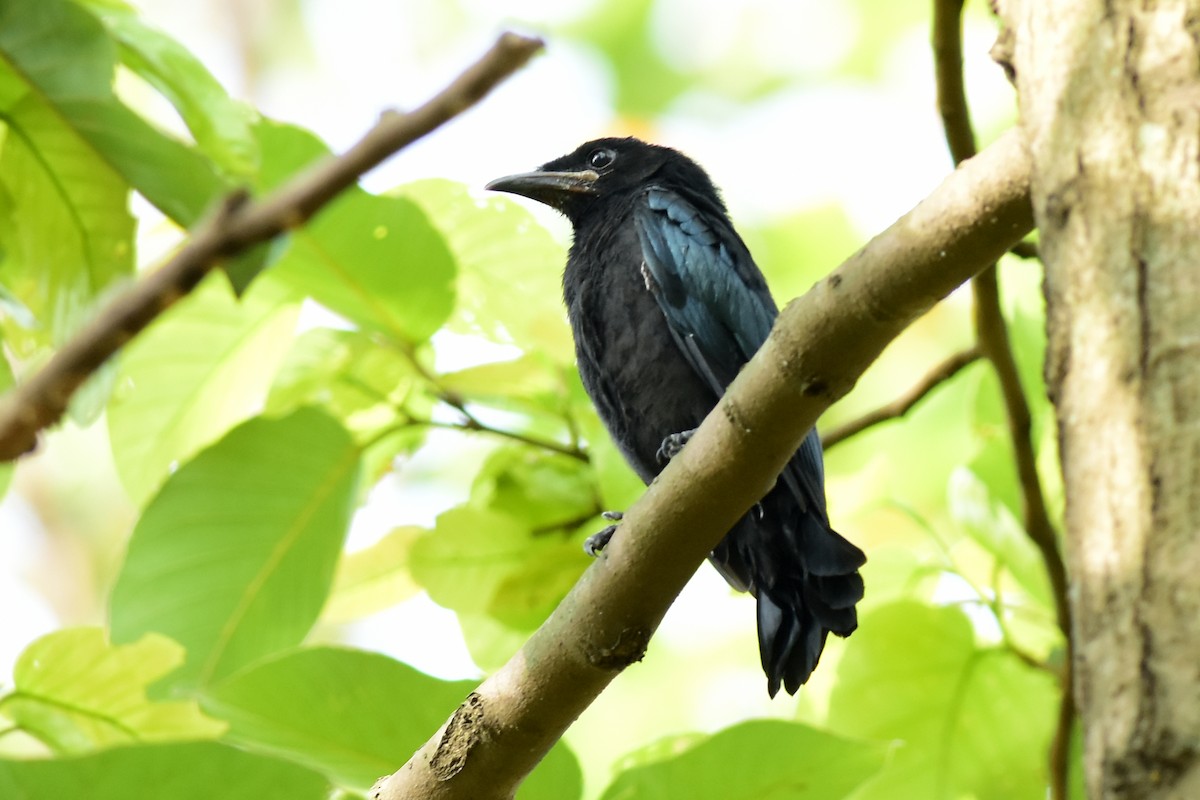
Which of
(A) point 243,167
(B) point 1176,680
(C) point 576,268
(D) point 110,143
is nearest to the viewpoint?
(B) point 1176,680

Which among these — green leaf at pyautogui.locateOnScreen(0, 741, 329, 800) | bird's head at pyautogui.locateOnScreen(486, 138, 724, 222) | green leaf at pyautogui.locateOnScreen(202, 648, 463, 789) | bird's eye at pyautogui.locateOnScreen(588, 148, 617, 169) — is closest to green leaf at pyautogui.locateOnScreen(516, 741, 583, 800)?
green leaf at pyautogui.locateOnScreen(202, 648, 463, 789)

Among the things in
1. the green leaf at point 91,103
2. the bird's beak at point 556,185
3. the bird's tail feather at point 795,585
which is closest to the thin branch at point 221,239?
the green leaf at point 91,103

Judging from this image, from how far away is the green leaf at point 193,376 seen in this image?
12.1 feet

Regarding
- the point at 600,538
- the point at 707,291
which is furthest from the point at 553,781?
the point at 707,291

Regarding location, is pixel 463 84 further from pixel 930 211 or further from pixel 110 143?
pixel 110 143

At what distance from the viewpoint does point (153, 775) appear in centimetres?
195

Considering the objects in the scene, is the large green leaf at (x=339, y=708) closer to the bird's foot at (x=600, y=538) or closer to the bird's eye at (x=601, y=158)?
the bird's foot at (x=600, y=538)

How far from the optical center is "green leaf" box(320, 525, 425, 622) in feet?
12.7

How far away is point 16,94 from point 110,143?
268mm

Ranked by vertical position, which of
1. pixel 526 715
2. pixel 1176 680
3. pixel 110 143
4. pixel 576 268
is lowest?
pixel 1176 680

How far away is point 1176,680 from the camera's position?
1290mm

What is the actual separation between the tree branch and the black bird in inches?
37.4

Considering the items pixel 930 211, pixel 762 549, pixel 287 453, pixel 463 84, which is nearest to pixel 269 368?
pixel 287 453

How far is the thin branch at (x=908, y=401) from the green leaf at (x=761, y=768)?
1.17 metres
